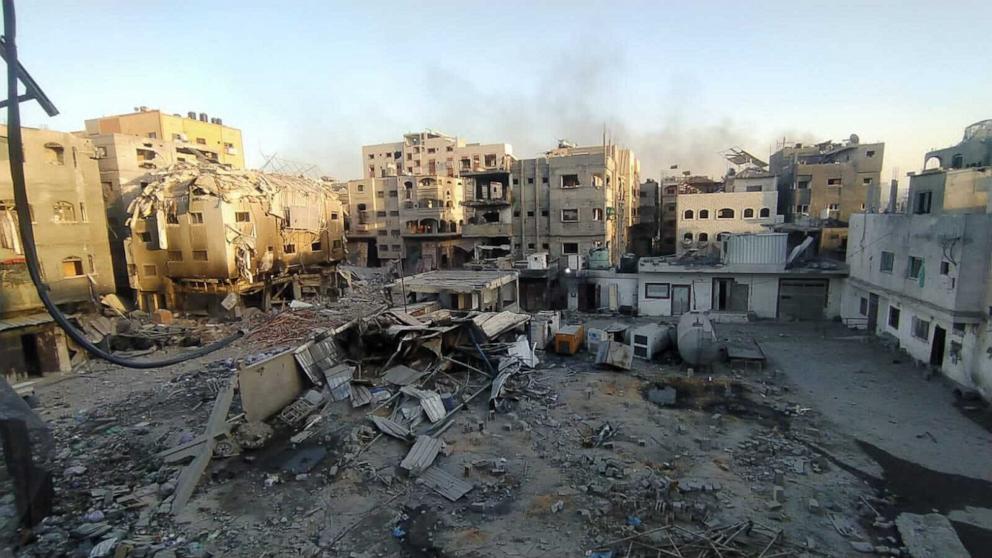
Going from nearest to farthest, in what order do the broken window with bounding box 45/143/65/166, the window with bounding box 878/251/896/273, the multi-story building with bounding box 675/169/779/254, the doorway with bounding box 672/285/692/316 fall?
1. the window with bounding box 878/251/896/273
2. the broken window with bounding box 45/143/65/166
3. the doorway with bounding box 672/285/692/316
4. the multi-story building with bounding box 675/169/779/254

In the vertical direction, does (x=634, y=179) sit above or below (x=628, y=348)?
above

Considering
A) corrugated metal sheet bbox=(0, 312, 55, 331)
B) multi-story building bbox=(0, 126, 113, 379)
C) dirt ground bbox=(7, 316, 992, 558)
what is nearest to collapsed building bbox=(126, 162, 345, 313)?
multi-story building bbox=(0, 126, 113, 379)

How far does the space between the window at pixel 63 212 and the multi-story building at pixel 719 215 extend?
129 feet

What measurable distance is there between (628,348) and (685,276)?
10.3 m

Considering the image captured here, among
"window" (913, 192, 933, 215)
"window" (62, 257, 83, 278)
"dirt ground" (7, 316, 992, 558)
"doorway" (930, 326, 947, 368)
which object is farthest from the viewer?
"window" (62, 257, 83, 278)

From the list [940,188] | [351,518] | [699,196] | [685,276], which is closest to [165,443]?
[351,518]

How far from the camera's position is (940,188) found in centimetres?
1989

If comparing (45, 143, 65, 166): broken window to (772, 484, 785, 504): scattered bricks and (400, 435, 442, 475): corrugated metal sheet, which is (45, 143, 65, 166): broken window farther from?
(772, 484, 785, 504): scattered bricks

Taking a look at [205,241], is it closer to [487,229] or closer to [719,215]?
Result: [487,229]

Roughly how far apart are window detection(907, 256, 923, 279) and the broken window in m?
37.8

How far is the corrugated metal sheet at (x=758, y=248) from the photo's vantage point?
81.3 ft

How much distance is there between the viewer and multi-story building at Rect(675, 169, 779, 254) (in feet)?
126

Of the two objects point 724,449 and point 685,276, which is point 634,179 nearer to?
point 685,276

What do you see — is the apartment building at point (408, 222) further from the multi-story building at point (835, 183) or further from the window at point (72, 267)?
the multi-story building at point (835, 183)
